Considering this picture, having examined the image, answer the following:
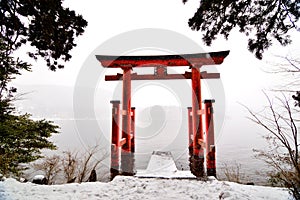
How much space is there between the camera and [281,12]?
2.39 m

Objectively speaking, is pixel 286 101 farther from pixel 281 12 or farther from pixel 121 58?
pixel 121 58

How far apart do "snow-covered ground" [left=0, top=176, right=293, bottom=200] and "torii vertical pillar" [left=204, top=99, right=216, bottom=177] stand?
0.75 meters

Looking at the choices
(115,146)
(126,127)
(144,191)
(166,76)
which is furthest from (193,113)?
(144,191)

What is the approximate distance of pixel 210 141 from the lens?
4.34 m

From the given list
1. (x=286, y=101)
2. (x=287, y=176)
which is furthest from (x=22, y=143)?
(x=286, y=101)

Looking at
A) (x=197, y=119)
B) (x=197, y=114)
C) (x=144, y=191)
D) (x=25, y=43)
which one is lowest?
(x=144, y=191)

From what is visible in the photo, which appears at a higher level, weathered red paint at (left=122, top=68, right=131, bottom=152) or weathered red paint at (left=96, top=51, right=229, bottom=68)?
weathered red paint at (left=96, top=51, right=229, bottom=68)

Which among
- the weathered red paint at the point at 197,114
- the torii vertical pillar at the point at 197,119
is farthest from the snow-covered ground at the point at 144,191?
the weathered red paint at the point at 197,114

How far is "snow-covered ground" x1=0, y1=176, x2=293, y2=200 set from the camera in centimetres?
283

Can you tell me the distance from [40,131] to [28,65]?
4.05ft

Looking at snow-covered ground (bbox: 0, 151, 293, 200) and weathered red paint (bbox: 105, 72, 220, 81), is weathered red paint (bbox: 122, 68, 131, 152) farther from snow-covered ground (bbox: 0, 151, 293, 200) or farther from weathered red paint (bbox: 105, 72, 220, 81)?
snow-covered ground (bbox: 0, 151, 293, 200)

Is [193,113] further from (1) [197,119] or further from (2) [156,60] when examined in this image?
(2) [156,60]

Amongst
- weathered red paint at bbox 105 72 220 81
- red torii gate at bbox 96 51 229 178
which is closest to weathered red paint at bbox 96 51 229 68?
red torii gate at bbox 96 51 229 178

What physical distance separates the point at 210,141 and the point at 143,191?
2152 millimetres
